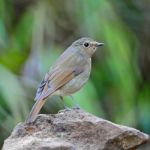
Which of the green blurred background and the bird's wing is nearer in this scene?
the bird's wing

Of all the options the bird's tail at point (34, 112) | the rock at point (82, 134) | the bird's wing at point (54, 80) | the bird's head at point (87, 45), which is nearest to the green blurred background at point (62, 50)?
the bird's head at point (87, 45)

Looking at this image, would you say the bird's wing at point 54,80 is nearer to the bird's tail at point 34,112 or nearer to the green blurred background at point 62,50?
the bird's tail at point 34,112

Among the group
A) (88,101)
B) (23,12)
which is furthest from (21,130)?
(23,12)

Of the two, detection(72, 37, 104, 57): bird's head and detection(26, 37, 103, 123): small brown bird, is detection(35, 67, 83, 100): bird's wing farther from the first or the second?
detection(72, 37, 104, 57): bird's head

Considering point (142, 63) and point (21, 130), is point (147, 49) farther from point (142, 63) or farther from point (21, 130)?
point (21, 130)

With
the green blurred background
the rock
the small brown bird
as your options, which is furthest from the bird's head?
the green blurred background

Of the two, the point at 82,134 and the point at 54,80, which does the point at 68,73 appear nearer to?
the point at 54,80
